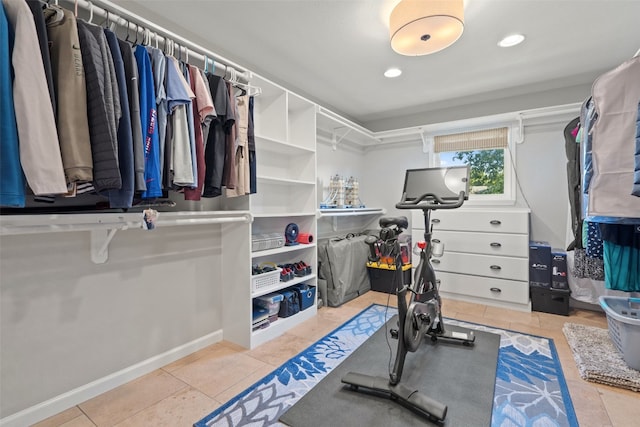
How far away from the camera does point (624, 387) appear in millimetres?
1729

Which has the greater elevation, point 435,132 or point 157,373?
point 435,132

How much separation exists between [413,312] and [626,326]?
1.41 metres

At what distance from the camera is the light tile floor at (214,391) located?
1.50m

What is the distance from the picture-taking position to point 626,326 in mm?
1885

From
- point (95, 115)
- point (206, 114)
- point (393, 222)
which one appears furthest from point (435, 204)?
point (95, 115)

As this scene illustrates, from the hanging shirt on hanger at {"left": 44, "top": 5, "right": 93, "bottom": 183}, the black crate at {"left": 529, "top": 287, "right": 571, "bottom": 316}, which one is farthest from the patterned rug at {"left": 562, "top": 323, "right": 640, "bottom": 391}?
the hanging shirt on hanger at {"left": 44, "top": 5, "right": 93, "bottom": 183}

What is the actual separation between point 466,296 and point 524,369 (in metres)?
1.39

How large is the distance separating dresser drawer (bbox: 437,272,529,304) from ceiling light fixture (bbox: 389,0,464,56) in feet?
7.80

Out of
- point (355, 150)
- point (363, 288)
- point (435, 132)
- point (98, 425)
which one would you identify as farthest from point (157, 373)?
point (435, 132)

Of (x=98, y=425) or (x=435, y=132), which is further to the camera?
(x=435, y=132)

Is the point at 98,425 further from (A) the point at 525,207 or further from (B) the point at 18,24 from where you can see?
(A) the point at 525,207

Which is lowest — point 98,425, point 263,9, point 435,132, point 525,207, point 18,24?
point 98,425

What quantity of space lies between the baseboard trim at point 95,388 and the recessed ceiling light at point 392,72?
280cm

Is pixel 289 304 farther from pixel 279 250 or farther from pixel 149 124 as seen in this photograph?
pixel 149 124
